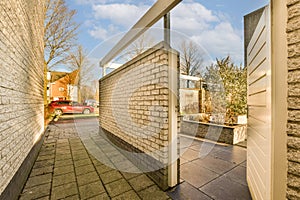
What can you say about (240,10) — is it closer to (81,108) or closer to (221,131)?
(221,131)

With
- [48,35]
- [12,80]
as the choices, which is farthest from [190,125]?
[48,35]

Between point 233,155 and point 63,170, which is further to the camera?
point 233,155

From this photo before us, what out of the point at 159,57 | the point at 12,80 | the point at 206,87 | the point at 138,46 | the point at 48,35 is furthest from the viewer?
the point at 48,35

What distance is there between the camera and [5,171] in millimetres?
1630

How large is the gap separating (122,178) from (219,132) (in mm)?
3251

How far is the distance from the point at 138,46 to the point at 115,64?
2257mm

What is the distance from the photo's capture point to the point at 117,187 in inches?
83.0

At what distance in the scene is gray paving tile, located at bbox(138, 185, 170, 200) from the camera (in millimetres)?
1868

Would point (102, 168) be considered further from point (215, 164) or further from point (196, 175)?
point (215, 164)

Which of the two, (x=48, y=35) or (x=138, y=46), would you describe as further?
Answer: (x=48, y=35)

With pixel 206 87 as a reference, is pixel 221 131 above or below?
below

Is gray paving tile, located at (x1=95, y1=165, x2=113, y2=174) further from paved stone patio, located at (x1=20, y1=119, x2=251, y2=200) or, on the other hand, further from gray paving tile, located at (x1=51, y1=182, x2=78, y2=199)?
gray paving tile, located at (x1=51, y1=182, x2=78, y2=199)

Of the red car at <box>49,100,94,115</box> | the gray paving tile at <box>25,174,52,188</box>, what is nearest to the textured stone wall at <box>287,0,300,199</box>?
the gray paving tile at <box>25,174,52,188</box>

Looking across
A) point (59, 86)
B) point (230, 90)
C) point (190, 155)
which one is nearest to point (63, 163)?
point (190, 155)
